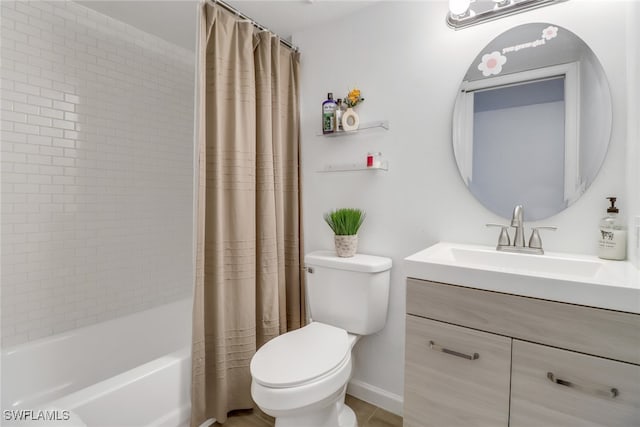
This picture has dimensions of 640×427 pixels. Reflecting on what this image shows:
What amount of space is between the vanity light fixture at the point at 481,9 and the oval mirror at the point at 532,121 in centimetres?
9

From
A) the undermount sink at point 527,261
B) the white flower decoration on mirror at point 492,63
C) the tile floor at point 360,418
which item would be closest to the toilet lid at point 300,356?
the tile floor at point 360,418

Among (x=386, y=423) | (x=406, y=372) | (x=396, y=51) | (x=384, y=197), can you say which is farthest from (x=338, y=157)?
(x=386, y=423)

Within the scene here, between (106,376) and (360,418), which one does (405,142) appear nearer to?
(360,418)

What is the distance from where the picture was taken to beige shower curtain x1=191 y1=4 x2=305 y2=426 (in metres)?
1.57

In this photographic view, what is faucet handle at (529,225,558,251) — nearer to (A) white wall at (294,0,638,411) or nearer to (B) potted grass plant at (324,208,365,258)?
(A) white wall at (294,0,638,411)

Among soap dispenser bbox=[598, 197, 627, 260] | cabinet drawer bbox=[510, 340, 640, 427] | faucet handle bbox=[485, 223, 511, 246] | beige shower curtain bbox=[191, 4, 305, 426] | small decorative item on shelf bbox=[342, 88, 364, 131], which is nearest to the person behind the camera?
cabinet drawer bbox=[510, 340, 640, 427]

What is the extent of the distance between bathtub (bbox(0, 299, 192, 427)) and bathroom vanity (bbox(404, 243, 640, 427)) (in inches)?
45.3

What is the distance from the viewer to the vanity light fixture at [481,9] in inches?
54.1

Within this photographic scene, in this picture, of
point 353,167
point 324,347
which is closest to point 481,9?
point 353,167

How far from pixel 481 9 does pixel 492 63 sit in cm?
28

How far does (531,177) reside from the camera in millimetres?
1398

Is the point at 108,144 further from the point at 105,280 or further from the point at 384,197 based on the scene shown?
the point at 384,197

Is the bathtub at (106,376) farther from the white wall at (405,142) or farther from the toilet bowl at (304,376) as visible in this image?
the white wall at (405,142)

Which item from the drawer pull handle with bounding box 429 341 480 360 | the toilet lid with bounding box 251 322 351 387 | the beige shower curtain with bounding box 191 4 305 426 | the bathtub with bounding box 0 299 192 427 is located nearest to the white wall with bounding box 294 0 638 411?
the beige shower curtain with bounding box 191 4 305 426
